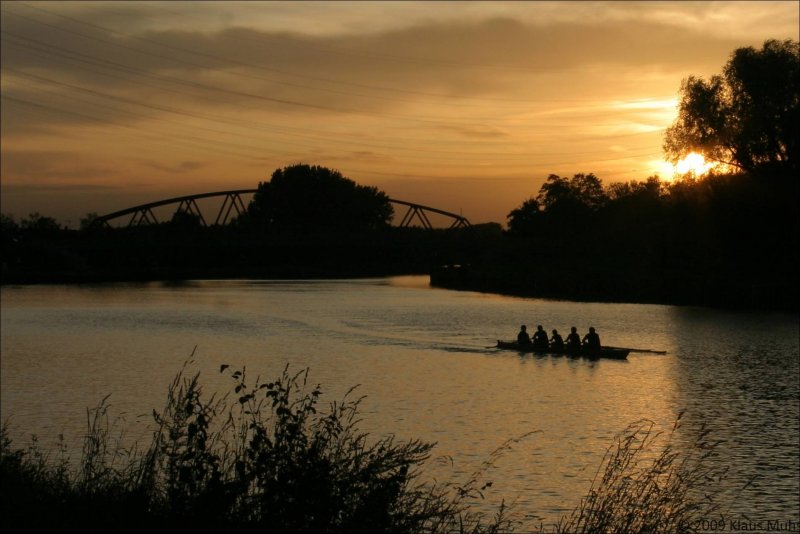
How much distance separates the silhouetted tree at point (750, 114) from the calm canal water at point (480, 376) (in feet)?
39.2

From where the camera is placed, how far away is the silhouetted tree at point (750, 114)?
65.9 metres

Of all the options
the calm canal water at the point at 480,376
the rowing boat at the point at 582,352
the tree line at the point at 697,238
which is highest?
the tree line at the point at 697,238

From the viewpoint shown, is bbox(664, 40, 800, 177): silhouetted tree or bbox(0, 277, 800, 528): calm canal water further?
bbox(664, 40, 800, 177): silhouetted tree

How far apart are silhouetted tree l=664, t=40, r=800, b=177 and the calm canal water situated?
470 inches

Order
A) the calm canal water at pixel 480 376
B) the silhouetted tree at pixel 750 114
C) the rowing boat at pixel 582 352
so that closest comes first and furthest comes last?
the calm canal water at pixel 480 376
the rowing boat at pixel 582 352
the silhouetted tree at pixel 750 114

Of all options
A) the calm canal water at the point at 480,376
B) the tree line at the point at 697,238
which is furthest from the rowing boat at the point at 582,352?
the tree line at the point at 697,238

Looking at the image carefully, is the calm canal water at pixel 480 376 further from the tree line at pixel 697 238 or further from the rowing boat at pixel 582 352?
the tree line at pixel 697 238

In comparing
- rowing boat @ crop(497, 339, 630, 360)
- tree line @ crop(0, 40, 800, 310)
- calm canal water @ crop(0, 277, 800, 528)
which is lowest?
calm canal water @ crop(0, 277, 800, 528)

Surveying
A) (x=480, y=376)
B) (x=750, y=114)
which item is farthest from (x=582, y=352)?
(x=750, y=114)

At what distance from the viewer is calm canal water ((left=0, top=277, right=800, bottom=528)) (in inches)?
1049

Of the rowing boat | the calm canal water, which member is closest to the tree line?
the calm canal water

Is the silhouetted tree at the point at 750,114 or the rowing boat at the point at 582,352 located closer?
the rowing boat at the point at 582,352

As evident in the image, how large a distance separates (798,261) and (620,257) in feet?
198

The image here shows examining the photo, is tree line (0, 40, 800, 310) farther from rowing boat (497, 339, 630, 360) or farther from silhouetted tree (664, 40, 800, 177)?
rowing boat (497, 339, 630, 360)
